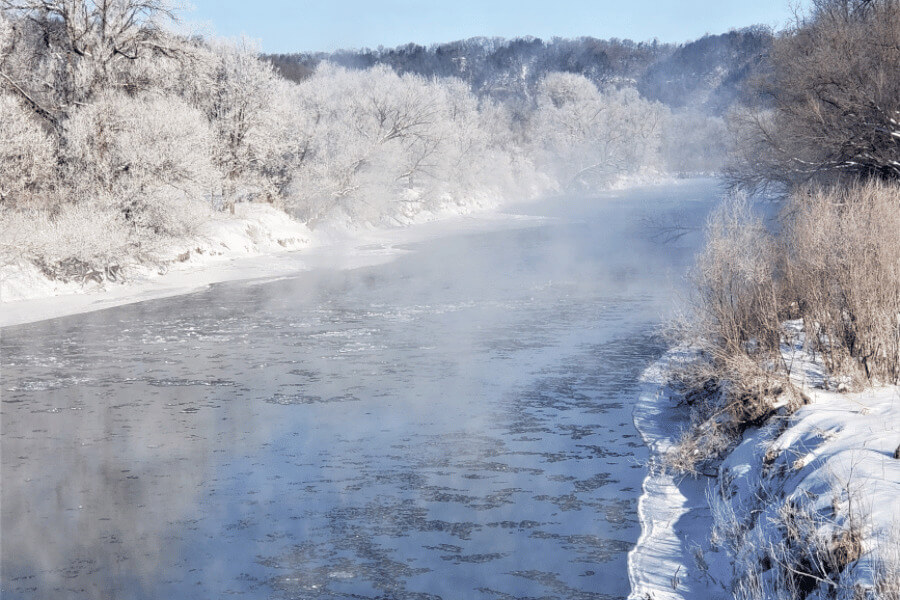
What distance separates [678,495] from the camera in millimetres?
9797

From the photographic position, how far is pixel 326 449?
455 inches

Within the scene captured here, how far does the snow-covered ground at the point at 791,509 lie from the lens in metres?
6.47

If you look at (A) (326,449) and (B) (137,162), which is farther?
(B) (137,162)

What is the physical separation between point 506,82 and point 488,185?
67.9 meters

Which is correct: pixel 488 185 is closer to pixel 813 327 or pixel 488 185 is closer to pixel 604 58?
pixel 813 327

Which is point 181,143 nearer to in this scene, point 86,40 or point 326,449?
point 86,40

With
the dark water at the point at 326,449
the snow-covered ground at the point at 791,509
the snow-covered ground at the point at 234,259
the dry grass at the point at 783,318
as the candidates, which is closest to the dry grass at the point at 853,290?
the dry grass at the point at 783,318

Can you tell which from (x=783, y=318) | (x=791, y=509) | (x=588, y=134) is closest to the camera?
(x=791, y=509)

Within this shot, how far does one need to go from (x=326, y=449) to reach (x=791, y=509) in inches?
246

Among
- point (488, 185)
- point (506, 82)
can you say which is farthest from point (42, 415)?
point (506, 82)

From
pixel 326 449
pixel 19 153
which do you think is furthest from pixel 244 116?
pixel 326 449

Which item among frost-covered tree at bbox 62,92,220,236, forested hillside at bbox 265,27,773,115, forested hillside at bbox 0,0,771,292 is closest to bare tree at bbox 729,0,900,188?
forested hillside at bbox 0,0,771,292

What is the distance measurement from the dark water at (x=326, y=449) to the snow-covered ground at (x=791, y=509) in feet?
1.36

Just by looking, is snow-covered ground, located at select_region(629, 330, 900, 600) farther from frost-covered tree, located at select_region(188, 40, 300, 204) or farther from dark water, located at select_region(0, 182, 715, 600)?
frost-covered tree, located at select_region(188, 40, 300, 204)
